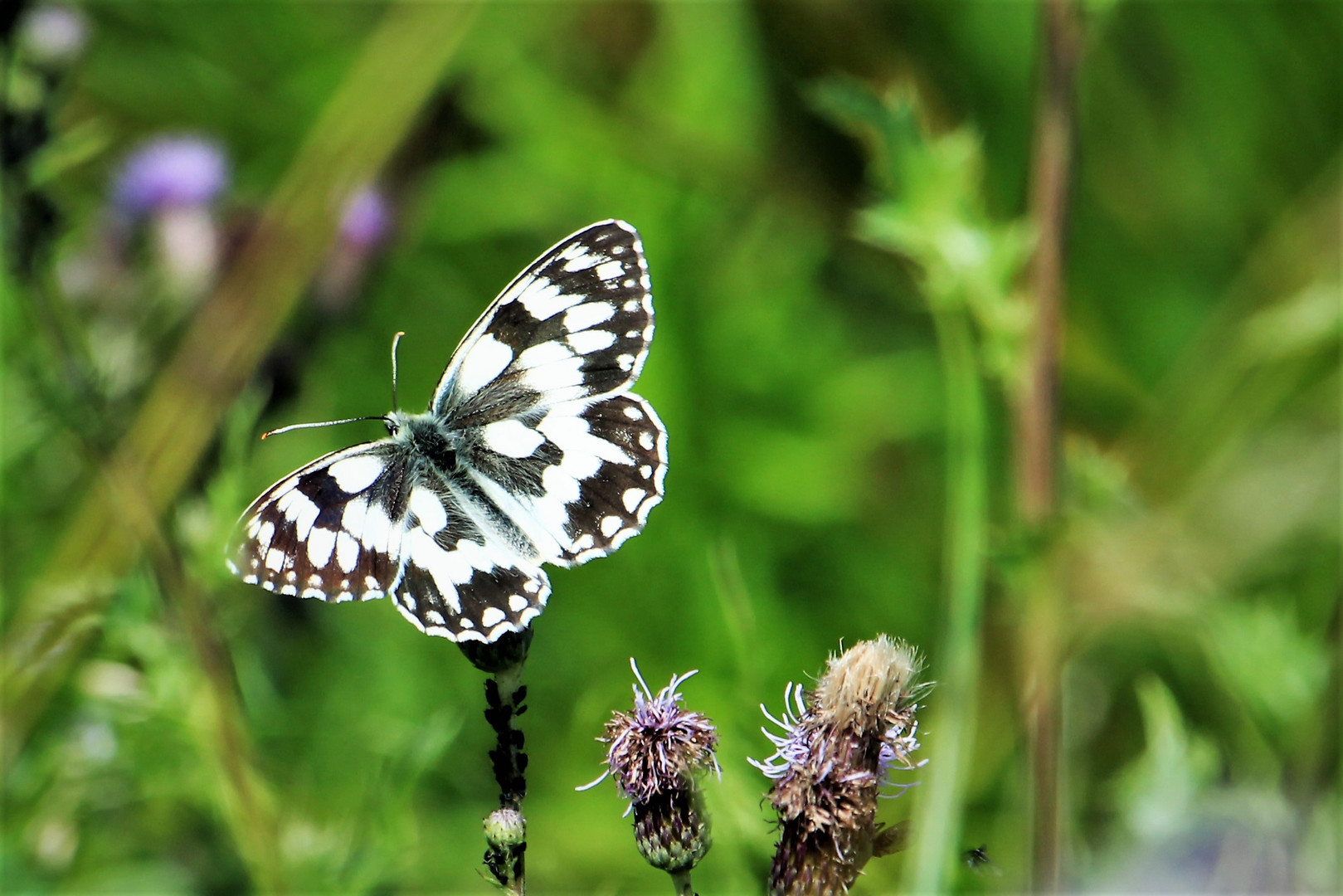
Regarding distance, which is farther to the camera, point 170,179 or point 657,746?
point 170,179

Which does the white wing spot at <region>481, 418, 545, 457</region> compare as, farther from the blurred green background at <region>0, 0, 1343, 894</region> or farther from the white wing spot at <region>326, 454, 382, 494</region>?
the blurred green background at <region>0, 0, 1343, 894</region>

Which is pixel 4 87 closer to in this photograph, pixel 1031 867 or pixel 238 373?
pixel 238 373

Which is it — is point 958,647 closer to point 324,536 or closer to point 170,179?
point 324,536

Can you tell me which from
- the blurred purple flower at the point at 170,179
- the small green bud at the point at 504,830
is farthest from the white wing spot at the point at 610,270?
the blurred purple flower at the point at 170,179

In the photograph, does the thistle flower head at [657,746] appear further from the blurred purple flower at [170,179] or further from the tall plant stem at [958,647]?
the blurred purple flower at [170,179]

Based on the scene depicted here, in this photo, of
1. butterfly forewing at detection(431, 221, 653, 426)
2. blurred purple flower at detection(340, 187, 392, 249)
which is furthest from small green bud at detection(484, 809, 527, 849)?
blurred purple flower at detection(340, 187, 392, 249)

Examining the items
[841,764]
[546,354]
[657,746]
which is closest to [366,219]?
[546,354]

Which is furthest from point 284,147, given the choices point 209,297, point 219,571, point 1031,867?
point 1031,867
